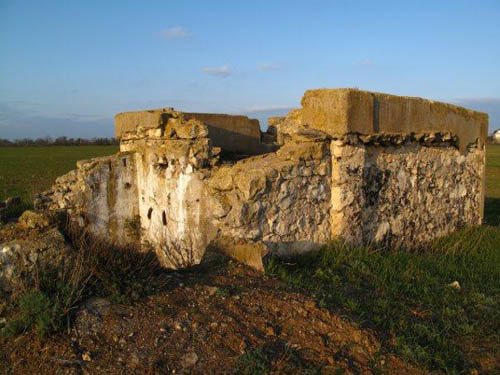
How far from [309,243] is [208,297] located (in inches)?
65.9

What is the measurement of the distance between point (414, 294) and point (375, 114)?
2.07m

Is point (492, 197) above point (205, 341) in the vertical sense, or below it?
below

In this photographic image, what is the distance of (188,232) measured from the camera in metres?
5.08

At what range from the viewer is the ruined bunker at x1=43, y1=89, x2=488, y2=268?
4.44 m

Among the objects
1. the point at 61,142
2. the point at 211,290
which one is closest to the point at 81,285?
the point at 211,290

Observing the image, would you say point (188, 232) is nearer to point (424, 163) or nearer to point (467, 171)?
point (424, 163)

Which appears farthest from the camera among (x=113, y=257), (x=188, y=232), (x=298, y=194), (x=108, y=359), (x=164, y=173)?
(x=164, y=173)

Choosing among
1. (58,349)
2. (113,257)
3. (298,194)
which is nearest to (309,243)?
(298,194)

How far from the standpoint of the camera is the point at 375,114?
16.1ft

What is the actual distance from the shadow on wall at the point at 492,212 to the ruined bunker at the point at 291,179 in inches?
88.3

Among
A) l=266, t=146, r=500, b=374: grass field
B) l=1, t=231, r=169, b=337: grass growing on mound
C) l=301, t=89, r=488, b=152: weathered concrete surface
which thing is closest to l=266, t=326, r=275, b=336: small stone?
l=266, t=146, r=500, b=374: grass field

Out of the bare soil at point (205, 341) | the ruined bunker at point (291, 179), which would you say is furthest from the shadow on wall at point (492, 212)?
the bare soil at point (205, 341)

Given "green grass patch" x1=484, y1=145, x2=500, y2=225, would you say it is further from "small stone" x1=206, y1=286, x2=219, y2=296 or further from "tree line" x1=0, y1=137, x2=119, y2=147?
"tree line" x1=0, y1=137, x2=119, y2=147

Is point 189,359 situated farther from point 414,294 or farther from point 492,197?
point 492,197
